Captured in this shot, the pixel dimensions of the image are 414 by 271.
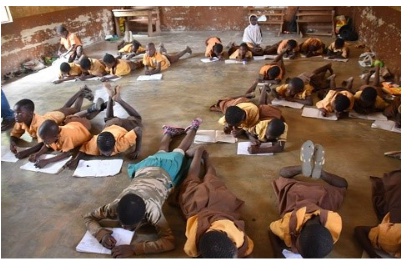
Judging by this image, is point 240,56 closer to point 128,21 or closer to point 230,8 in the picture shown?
point 230,8

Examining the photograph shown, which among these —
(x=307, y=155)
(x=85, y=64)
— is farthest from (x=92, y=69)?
(x=307, y=155)

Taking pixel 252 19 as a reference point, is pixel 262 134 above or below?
below

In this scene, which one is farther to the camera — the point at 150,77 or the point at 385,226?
the point at 150,77

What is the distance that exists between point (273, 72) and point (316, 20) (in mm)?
5066

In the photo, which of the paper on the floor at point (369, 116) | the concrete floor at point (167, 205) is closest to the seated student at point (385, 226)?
the concrete floor at point (167, 205)

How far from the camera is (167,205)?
2676mm

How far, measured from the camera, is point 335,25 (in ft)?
29.3

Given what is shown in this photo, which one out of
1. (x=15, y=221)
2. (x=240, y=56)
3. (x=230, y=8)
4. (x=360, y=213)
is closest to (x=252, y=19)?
(x=240, y=56)

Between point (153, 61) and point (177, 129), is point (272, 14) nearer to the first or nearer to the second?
point (153, 61)

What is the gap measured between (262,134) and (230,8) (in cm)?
753

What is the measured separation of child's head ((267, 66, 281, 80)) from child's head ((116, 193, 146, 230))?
3.65m

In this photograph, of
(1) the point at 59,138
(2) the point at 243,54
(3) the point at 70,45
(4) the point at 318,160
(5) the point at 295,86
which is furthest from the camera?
(3) the point at 70,45

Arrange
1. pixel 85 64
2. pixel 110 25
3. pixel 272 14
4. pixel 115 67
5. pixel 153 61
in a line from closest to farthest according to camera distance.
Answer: pixel 85 64 < pixel 115 67 < pixel 153 61 < pixel 272 14 < pixel 110 25
